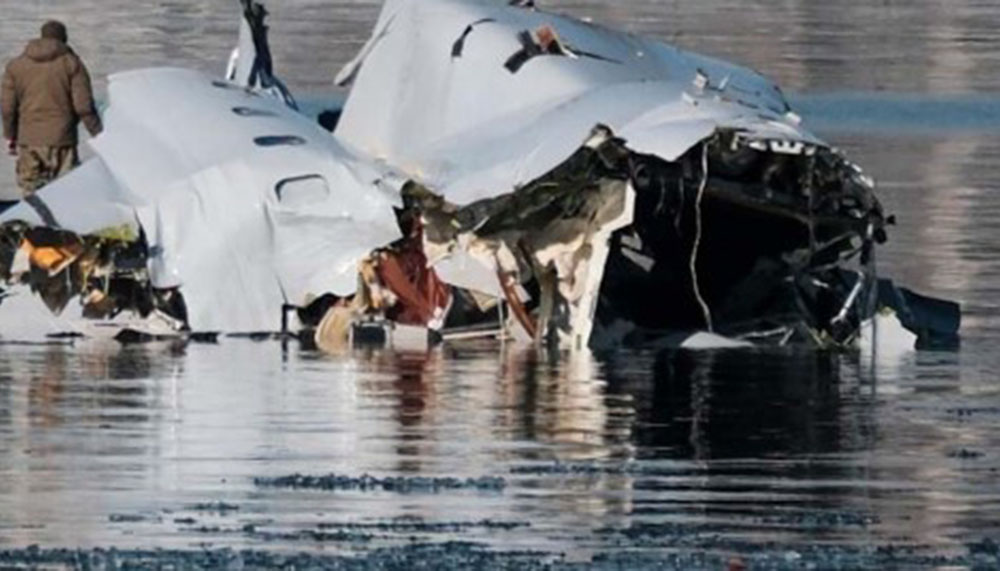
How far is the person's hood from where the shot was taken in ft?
94.2

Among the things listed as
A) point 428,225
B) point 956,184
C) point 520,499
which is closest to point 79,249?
point 428,225

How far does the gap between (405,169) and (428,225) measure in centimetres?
130

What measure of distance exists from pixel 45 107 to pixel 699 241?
252 inches

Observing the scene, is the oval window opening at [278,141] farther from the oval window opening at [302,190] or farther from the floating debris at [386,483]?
the floating debris at [386,483]

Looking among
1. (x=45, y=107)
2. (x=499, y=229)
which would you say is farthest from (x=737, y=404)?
(x=45, y=107)

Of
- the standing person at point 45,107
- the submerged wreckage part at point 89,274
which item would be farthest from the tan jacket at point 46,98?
the submerged wreckage part at point 89,274

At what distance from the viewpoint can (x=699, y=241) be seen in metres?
24.8

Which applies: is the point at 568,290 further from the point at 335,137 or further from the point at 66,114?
the point at 66,114

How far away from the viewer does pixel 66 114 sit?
94.0 ft

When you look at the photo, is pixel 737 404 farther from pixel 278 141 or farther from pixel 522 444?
pixel 278 141

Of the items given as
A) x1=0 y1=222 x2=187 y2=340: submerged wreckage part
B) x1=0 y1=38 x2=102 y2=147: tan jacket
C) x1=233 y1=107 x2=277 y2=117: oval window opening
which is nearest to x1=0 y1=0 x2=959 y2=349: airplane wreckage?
x1=0 y1=222 x2=187 y2=340: submerged wreckage part

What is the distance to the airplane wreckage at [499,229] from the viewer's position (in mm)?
23578

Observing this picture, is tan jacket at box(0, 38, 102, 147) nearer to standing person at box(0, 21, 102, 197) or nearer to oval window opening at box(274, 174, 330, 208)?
Result: standing person at box(0, 21, 102, 197)

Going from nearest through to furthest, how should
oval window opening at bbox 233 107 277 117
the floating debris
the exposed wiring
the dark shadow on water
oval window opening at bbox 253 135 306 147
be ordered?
the floating debris, the dark shadow on water, the exposed wiring, oval window opening at bbox 253 135 306 147, oval window opening at bbox 233 107 277 117
